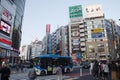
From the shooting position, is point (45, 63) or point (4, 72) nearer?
point (4, 72)

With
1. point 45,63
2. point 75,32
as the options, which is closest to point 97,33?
point 45,63

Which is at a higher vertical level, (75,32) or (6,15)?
(75,32)

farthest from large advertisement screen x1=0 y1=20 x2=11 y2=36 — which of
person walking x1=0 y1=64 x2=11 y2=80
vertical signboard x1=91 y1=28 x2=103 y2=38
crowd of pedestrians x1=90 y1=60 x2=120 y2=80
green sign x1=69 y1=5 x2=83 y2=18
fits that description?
green sign x1=69 y1=5 x2=83 y2=18

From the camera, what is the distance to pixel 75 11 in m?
97.6

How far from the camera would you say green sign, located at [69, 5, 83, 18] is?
96.9 metres

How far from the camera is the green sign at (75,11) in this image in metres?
96.9

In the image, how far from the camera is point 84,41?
98062 mm

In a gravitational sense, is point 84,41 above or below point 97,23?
below

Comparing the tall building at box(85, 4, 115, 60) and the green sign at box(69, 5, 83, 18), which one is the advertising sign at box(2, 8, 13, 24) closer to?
the green sign at box(69, 5, 83, 18)

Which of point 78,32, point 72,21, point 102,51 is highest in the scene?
point 72,21

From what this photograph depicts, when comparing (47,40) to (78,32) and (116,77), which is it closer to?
(78,32)

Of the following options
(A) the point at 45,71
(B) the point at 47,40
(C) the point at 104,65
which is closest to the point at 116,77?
(C) the point at 104,65

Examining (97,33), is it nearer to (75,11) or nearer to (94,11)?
(94,11)

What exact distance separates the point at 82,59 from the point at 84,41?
1004cm
